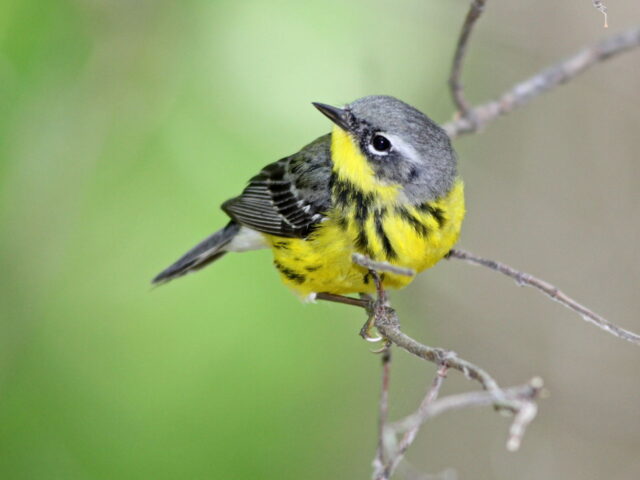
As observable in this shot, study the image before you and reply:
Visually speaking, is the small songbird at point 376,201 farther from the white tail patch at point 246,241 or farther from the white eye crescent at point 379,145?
the white tail patch at point 246,241

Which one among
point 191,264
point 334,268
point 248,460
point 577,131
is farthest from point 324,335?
point 577,131

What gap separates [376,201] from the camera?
402cm

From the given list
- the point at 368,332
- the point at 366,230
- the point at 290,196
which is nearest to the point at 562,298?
the point at 368,332

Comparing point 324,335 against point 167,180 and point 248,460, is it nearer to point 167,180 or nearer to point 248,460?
point 248,460

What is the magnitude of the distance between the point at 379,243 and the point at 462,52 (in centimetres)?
93

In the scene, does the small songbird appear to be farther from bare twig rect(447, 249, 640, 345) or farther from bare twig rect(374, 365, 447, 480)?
bare twig rect(374, 365, 447, 480)

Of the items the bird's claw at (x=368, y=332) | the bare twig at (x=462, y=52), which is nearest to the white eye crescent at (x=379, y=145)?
the bare twig at (x=462, y=52)

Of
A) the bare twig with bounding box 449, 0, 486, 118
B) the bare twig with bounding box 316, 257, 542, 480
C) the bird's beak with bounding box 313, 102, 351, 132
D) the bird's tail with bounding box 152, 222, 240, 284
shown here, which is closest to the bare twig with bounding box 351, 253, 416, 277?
the bare twig with bounding box 316, 257, 542, 480

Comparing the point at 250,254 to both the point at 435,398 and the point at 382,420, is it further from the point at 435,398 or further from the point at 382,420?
the point at 435,398

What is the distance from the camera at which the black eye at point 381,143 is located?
3980 millimetres

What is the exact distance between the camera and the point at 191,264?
5.02 metres

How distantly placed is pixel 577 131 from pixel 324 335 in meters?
2.42

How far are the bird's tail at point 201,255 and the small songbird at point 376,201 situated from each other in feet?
2.64

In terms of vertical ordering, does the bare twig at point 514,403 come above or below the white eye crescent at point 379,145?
below
